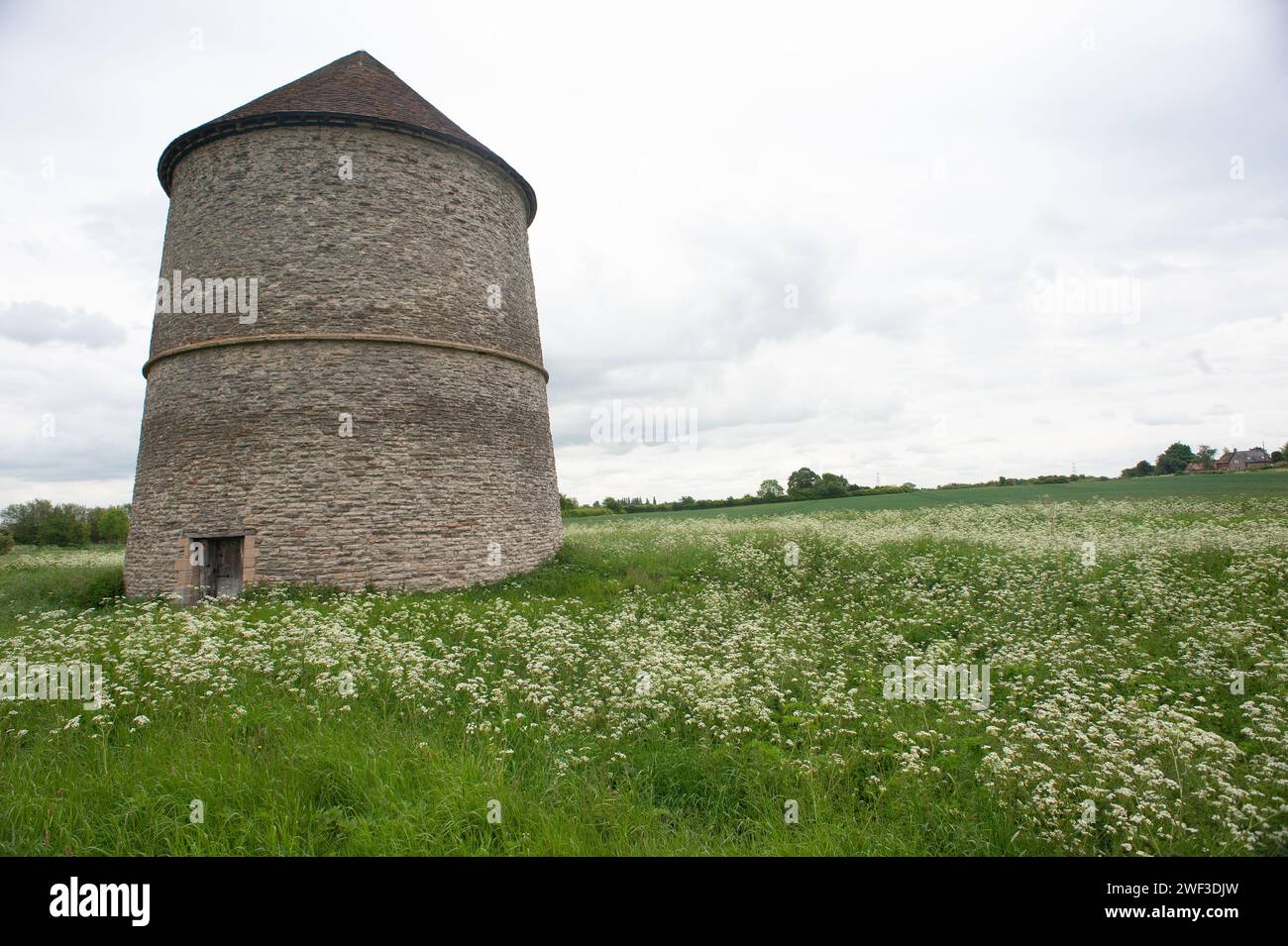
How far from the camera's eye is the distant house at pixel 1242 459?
46434 millimetres

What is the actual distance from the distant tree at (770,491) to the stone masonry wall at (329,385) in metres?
40.5

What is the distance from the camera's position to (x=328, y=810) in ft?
12.3

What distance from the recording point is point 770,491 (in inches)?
2021

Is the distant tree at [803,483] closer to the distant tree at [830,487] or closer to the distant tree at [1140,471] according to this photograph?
the distant tree at [830,487]

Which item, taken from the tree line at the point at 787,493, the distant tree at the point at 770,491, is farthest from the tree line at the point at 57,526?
the distant tree at the point at 770,491

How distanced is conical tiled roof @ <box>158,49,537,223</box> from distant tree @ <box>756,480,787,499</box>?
40123 mm

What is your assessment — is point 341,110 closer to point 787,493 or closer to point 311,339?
point 311,339

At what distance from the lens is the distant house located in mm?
46434

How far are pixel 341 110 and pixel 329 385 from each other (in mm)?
5412

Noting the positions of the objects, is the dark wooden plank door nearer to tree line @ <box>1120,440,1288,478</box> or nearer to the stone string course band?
the stone string course band

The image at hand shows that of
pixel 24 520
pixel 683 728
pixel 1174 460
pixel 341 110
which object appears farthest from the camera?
pixel 1174 460

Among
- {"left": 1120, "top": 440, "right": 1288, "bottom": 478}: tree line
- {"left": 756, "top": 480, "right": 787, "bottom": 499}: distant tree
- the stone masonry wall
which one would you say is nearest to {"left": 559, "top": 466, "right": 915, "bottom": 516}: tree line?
{"left": 756, "top": 480, "right": 787, "bottom": 499}: distant tree

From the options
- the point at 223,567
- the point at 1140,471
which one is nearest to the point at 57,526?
the point at 223,567
